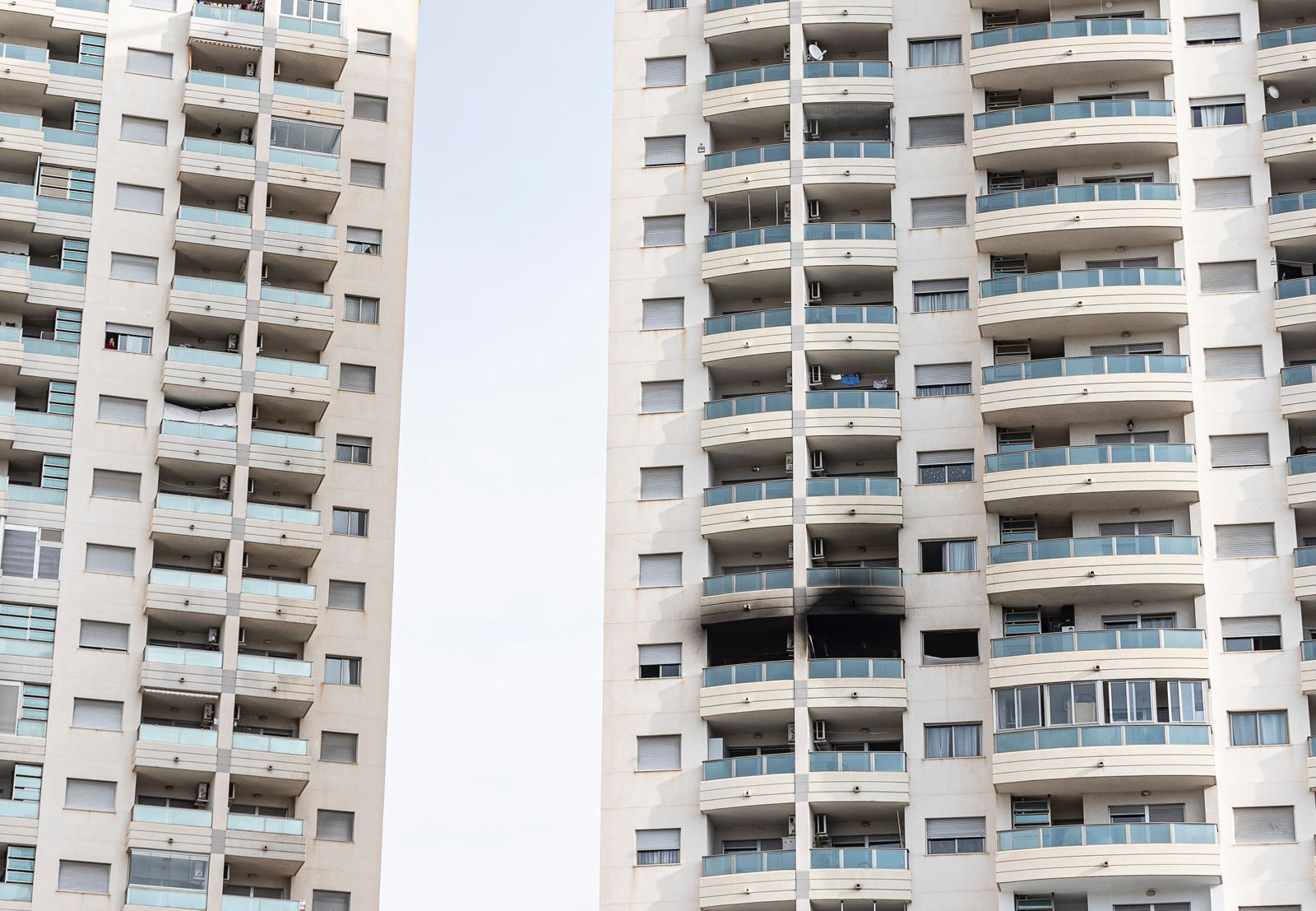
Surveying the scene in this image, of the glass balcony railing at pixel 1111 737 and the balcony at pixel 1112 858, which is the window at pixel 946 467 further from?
the balcony at pixel 1112 858

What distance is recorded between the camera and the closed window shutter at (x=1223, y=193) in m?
85.9

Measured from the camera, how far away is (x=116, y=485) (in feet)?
292

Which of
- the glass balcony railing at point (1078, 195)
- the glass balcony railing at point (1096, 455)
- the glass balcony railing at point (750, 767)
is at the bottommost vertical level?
the glass balcony railing at point (750, 767)

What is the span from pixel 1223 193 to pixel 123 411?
4519 cm

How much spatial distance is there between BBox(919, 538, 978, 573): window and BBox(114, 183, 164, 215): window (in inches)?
1403

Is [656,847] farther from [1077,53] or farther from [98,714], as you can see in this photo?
[1077,53]

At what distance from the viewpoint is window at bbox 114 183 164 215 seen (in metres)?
92.7

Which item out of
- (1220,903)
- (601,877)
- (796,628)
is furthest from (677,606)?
(1220,903)

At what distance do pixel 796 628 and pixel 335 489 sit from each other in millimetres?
21971

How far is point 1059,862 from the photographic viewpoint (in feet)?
252

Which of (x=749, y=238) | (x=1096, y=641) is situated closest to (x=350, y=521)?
(x=749, y=238)

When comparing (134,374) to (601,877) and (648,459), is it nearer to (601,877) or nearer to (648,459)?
(648,459)

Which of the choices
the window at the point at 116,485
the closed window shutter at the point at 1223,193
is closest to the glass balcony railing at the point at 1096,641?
the closed window shutter at the point at 1223,193

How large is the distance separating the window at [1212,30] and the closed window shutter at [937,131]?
32.0ft
